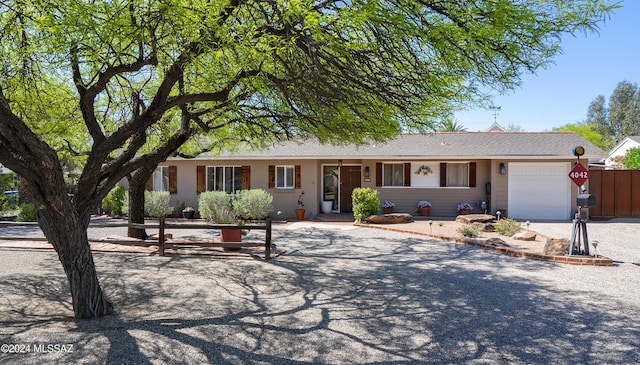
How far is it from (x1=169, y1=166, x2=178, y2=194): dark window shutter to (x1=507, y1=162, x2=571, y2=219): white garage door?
14.8 m

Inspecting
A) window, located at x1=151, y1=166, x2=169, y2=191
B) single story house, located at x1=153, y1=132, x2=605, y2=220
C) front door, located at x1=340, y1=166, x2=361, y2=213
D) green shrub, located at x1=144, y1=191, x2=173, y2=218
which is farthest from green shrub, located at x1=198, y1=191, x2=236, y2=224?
front door, located at x1=340, y1=166, x2=361, y2=213

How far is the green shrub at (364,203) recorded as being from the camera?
56.0 ft

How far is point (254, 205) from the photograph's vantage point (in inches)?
704

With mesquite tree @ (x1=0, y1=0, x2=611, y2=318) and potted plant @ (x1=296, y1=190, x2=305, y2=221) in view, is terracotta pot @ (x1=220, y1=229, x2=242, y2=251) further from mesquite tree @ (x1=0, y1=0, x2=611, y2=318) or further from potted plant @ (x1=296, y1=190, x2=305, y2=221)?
potted plant @ (x1=296, y1=190, x2=305, y2=221)

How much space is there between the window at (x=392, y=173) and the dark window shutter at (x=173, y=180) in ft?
31.7

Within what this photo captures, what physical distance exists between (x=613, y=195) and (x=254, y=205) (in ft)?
48.9

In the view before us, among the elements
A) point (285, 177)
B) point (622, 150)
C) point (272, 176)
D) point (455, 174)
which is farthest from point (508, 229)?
point (622, 150)

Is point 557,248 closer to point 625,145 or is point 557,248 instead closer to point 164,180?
point 164,180

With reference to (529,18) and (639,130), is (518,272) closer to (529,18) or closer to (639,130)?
(529,18)

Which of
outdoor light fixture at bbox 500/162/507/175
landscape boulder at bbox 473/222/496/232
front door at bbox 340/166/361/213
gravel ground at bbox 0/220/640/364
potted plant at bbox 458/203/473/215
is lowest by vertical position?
gravel ground at bbox 0/220/640/364

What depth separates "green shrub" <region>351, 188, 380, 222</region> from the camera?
17.1 metres

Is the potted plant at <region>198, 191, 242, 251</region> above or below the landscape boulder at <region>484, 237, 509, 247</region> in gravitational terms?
above

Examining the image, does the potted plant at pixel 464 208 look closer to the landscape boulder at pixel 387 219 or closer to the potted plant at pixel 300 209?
the landscape boulder at pixel 387 219

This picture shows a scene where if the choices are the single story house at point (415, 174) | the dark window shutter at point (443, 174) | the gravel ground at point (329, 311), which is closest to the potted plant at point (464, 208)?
the single story house at point (415, 174)
